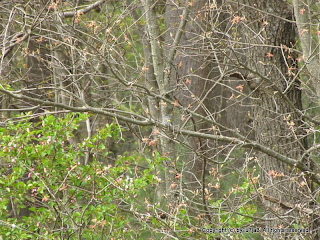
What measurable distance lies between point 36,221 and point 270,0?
3.90m

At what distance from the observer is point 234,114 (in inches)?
463

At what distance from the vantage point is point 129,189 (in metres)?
5.29

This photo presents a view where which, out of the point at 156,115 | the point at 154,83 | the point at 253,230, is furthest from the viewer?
the point at 154,83

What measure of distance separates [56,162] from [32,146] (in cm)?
32

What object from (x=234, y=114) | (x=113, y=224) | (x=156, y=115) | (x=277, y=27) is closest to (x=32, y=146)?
(x=113, y=224)

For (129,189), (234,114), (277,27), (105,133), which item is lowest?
(234,114)

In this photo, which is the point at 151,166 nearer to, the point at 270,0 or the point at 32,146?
the point at 32,146

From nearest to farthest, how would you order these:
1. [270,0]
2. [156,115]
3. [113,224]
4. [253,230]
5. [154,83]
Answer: [253,230]
[113,224]
[270,0]
[156,115]
[154,83]

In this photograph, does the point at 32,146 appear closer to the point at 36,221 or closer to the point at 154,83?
the point at 36,221

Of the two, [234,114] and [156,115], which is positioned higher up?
[156,115]

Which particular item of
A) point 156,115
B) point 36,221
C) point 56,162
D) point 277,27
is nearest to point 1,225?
point 36,221

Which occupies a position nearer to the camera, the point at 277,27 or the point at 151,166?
the point at 151,166

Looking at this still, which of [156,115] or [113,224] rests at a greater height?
[156,115]

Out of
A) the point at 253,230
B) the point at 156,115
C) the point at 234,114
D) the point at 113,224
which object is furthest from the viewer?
the point at 234,114
